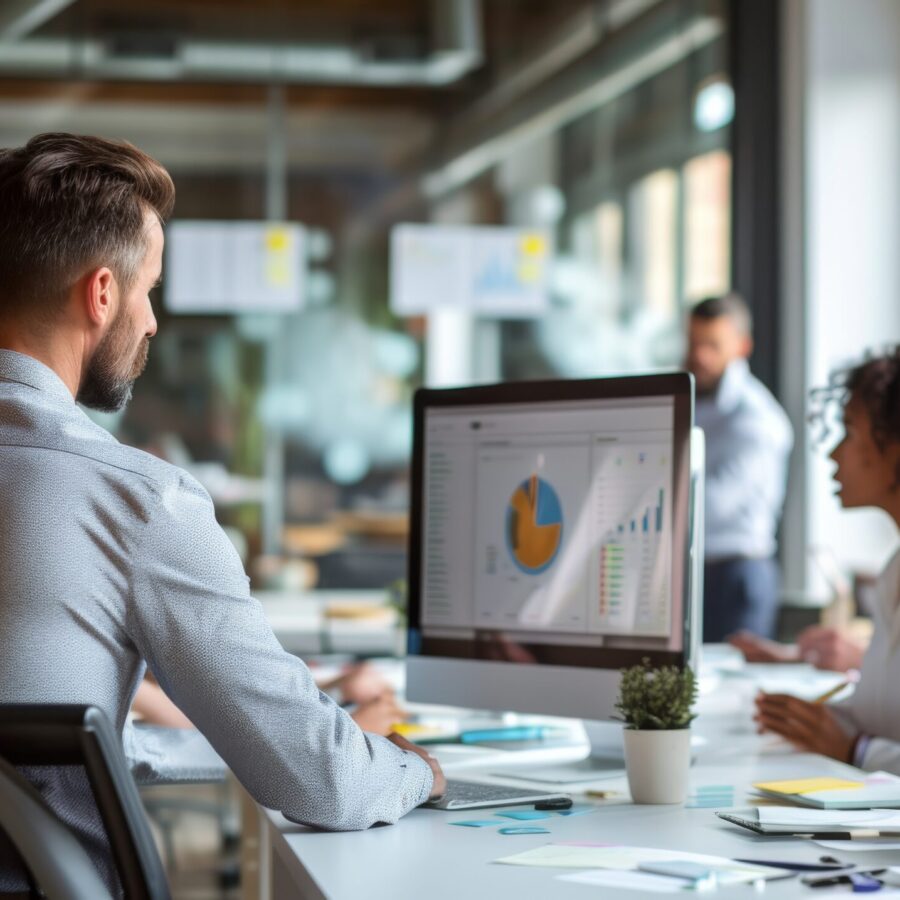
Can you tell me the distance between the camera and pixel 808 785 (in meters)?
1.60

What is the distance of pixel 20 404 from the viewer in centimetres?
132

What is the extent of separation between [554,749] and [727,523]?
126 inches

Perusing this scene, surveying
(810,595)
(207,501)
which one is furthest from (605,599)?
(810,595)

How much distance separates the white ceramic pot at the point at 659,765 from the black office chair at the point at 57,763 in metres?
0.64

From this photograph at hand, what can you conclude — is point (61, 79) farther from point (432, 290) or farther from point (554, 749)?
point (554, 749)

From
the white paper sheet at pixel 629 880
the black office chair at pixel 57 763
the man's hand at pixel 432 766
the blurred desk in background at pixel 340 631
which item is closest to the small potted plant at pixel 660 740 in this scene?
the man's hand at pixel 432 766

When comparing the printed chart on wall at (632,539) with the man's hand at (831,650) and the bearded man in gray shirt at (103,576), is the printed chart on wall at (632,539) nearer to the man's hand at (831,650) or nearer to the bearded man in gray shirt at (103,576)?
the bearded man in gray shirt at (103,576)

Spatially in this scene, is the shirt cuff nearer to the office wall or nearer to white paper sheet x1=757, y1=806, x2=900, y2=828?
white paper sheet x1=757, y1=806, x2=900, y2=828

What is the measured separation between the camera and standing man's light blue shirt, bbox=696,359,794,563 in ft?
16.7

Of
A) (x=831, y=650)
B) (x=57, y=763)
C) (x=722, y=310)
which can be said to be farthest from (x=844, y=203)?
(x=57, y=763)

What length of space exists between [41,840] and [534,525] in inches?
38.3

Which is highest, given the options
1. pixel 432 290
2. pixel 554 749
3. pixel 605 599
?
pixel 432 290

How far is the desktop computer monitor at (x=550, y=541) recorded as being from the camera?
181cm

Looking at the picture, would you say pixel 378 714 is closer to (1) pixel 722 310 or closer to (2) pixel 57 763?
(2) pixel 57 763
